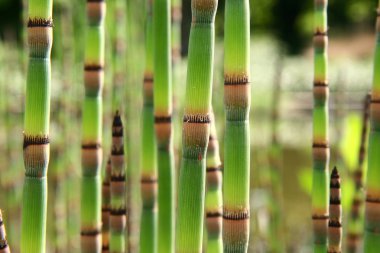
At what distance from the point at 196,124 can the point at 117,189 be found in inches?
11.9

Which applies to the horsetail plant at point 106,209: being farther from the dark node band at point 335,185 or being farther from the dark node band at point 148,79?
the dark node band at point 335,185

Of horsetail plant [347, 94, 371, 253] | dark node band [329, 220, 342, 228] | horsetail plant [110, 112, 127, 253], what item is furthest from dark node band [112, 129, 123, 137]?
horsetail plant [347, 94, 371, 253]

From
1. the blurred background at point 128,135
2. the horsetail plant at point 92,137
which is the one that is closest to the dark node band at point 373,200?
the horsetail plant at point 92,137

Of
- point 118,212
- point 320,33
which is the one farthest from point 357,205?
point 118,212

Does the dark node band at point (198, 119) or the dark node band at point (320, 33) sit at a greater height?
the dark node band at point (320, 33)

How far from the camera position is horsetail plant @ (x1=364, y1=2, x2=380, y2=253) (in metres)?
0.98

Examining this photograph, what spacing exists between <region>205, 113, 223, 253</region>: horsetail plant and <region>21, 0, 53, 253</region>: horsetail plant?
25cm

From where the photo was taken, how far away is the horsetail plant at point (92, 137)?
44.9 inches

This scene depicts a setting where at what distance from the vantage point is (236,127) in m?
0.89

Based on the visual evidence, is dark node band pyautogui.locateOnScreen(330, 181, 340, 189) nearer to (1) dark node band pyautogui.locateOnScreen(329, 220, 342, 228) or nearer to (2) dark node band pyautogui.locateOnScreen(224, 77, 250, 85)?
(1) dark node band pyautogui.locateOnScreen(329, 220, 342, 228)

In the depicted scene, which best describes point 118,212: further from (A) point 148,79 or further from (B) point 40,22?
(B) point 40,22

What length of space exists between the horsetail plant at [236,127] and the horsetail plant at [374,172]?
20cm

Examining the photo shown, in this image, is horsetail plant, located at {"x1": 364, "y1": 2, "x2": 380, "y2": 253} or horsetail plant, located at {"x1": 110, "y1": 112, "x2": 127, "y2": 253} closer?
horsetail plant, located at {"x1": 364, "y1": 2, "x2": 380, "y2": 253}

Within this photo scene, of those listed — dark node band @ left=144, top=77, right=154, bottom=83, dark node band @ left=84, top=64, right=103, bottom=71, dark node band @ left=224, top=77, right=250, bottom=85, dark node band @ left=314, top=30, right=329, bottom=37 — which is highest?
dark node band @ left=314, top=30, right=329, bottom=37
